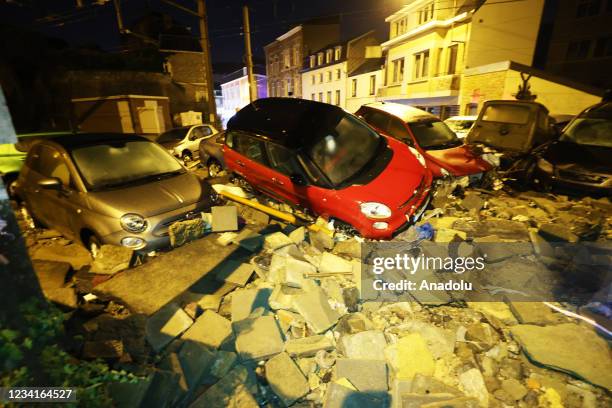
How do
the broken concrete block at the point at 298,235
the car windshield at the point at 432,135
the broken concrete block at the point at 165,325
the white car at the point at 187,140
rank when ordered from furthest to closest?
the white car at the point at 187,140
the car windshield at the point at 432,135
the broken concrete block at the point at 298,235
the broken concrete block at the point at 165,325

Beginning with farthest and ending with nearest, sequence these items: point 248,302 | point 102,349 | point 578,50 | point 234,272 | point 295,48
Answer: point 295,48 < point 578,50 < point 234,272 < point 248,302 < point 102,349

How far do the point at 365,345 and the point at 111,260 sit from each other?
3.55 metres

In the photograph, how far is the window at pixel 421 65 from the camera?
21250mm

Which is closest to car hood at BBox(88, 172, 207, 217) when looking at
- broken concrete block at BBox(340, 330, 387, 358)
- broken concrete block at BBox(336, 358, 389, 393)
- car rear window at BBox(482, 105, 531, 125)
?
broken concrete block at BBox(340, 330, 387, 358)

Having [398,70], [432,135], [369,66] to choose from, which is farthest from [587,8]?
[432,135]

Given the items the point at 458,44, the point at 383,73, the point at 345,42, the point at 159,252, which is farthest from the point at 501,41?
the point at 159,252

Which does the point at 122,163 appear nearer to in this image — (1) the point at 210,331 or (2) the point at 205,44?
(1) the point at 210,331

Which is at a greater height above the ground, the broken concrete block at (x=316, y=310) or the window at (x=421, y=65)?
the window at (x=421, y=65)

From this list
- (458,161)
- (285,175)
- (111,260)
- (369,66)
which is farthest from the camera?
(369,66)

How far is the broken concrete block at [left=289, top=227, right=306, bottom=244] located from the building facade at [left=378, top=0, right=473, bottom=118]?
18784mm

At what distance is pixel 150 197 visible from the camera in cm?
451

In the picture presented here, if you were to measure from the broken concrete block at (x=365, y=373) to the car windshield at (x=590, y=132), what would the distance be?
7631 mm

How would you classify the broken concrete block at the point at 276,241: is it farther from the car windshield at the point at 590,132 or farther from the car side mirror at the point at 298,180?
the car windshield at the point at 590,132

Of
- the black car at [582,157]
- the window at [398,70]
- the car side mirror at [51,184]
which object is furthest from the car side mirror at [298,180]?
the window at [398,70]
